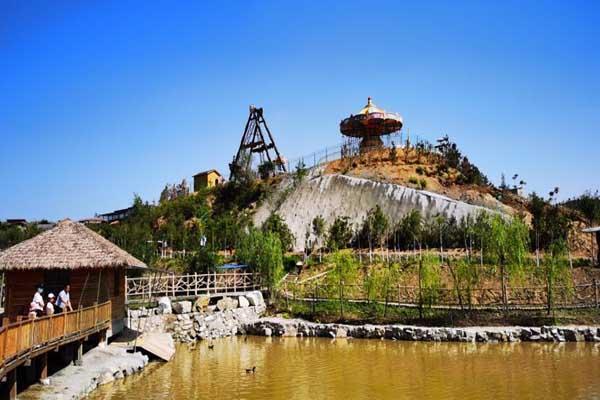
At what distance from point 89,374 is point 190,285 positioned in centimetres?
1235

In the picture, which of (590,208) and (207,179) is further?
(207,179)

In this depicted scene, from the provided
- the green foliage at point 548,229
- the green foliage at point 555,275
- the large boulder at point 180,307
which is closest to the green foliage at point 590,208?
the green foliage at point 548,229

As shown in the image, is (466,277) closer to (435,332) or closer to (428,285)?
(428,285)

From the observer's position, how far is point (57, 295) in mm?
19812

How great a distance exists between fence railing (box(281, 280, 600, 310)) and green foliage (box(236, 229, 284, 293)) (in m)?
1.47

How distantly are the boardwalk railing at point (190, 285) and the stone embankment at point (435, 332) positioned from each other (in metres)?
4.24

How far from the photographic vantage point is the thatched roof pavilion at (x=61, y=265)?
62.3 feet

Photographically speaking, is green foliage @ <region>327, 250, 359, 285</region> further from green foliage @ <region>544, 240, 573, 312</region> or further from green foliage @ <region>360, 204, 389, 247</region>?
green foliage @ <region>360, 204, 389, 247</region>

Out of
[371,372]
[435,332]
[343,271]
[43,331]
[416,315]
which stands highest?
[343,271]

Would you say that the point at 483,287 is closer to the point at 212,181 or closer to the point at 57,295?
the point at 57,295

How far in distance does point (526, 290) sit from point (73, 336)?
2110 cm

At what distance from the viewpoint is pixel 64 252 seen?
19.5 metres

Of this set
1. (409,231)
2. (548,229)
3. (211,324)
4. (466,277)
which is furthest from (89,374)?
(548,229)

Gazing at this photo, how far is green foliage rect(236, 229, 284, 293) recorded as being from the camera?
3086 centimetres
